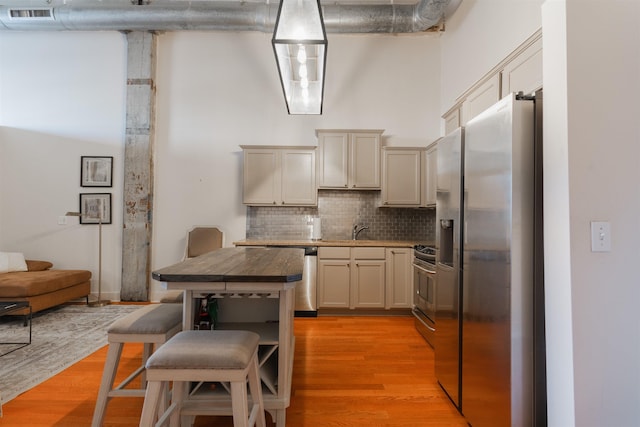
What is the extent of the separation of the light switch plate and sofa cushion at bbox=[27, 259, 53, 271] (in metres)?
5.83

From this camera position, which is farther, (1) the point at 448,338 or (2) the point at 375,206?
(2) the point at 375,206

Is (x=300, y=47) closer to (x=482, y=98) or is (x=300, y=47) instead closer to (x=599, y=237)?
(x=599, y=237)

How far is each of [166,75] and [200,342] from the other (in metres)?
4.70

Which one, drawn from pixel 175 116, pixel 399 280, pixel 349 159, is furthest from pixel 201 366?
pixel 175 116

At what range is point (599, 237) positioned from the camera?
126 centimetres

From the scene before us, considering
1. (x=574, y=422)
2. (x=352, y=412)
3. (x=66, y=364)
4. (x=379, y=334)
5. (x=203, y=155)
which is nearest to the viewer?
(x=574, y=422)

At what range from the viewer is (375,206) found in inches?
181

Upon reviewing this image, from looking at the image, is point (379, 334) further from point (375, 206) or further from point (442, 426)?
point (375, 206)

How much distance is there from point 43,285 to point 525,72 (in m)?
5.37

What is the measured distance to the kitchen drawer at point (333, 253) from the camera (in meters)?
3.92

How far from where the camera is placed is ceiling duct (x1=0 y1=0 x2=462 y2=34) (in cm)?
414

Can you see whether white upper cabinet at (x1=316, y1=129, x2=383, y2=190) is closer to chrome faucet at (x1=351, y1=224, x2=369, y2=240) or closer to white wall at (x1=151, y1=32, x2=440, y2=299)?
white wall at (x1=151, y1=32, x2=440, y2=299)

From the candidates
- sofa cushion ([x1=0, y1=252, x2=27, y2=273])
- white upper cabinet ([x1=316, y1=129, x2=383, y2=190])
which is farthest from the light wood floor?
sofa cushion ([x1=0, y1=252, x2=27, y2=273])

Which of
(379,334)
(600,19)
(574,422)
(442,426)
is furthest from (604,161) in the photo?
(379,334)
